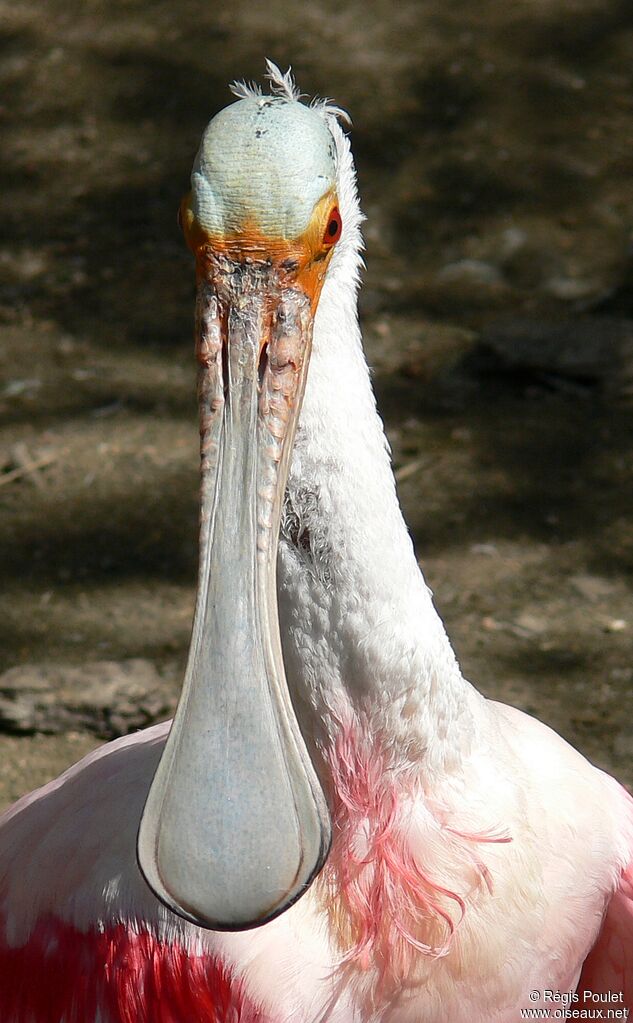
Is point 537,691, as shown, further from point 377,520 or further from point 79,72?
point 79,72

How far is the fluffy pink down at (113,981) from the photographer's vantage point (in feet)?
6.28

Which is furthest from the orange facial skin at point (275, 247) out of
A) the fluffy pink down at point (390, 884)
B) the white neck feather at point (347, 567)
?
the fluffy pink down at point (390, 884)

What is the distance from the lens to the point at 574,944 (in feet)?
6.70

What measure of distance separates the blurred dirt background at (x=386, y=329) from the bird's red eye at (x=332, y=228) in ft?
5.82

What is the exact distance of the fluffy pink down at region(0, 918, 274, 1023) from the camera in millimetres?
1914

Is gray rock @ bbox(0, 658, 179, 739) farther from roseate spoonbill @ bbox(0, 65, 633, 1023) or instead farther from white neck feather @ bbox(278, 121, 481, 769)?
white neck feather @ bbox(278, 121, 481, 769)

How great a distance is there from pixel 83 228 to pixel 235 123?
4001 millimetres

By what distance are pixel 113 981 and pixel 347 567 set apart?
0.73 m

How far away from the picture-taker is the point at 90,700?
3312 mm

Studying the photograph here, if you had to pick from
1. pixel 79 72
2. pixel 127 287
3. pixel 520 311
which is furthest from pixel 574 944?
pixel 79 72

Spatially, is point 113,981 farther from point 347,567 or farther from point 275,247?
point 275,247

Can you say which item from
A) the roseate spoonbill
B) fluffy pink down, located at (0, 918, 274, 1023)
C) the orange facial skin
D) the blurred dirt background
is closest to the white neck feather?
the roseate spoonbill

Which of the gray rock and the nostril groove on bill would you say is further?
the gray rock

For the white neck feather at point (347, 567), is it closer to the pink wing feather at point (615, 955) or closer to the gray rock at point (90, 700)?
the pink wing feather at point (615, 955)
